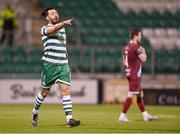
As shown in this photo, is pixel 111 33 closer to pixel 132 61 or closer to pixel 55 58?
pixel 132 61

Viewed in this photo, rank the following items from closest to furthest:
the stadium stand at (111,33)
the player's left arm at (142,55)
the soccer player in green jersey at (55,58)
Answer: the soccer player in green jersey at (55,58), the player's left arm at (142,55), the stadium stand at (111,33)

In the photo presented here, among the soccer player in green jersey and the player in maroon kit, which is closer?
the soccer player in green jersey

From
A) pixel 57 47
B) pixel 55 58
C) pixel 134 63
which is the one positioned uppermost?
pixel 57 47

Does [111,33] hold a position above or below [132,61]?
above

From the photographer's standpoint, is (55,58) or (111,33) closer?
(55,58)

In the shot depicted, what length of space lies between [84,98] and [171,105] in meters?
3.15

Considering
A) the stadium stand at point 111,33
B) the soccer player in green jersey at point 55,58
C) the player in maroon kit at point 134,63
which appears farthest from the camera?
the stadium stand at point 111,33

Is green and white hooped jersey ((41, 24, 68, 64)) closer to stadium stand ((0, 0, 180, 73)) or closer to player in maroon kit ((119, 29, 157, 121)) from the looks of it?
player in maroon kit ((119, 29, 157, 121))

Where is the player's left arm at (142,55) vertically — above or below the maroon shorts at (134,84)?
above

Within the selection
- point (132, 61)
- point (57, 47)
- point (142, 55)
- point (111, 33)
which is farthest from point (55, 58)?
point (111, 33)

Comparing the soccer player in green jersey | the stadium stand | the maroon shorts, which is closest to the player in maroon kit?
the maroon shorts

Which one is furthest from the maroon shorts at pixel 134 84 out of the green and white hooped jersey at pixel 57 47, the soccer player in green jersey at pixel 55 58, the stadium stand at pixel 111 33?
the stadium stand at pixel 111 33

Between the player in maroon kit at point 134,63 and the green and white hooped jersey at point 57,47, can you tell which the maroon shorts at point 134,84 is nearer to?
the player in maroon kit at point 134,63

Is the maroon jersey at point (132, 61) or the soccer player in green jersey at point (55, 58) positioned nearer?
the soccer player in green jersey at point (55, 58)
